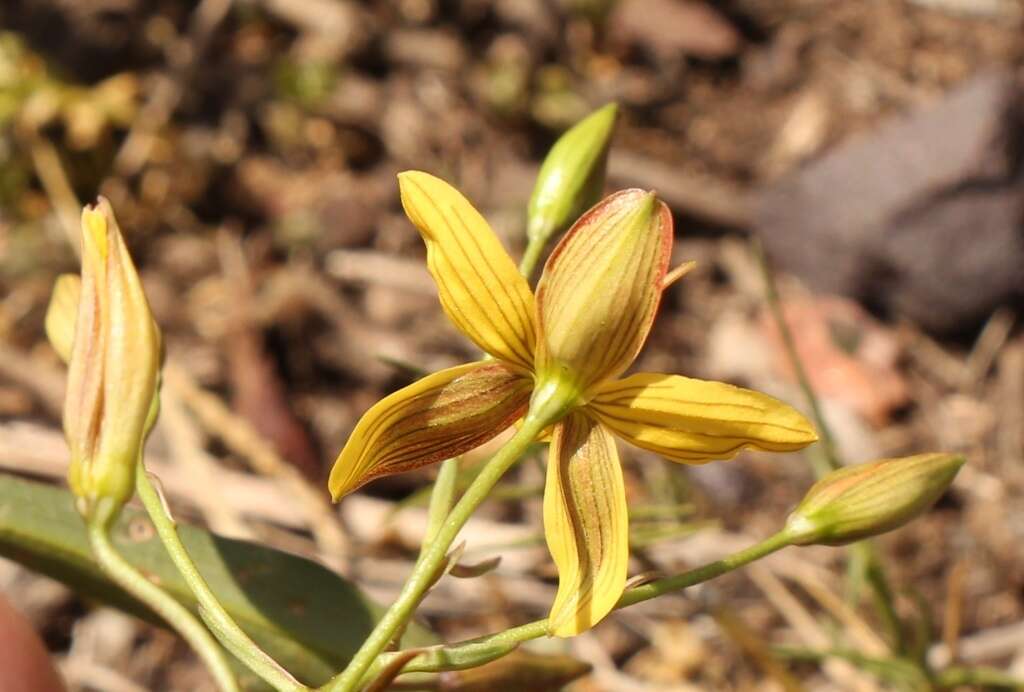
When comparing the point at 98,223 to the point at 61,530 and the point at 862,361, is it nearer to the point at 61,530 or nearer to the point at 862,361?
the point at 61,530

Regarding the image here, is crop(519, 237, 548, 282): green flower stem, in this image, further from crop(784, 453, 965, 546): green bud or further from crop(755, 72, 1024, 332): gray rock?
crop(755, 72, 1024, 332): gray rock

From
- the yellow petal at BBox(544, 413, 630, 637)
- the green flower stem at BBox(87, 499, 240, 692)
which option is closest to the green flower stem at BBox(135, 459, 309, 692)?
the green flower stem at BBox(87, 499, 240, 692)

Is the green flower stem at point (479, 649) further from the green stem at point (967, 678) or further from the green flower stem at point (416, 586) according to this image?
the green stem at point (967, 678)

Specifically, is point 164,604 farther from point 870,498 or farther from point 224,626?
point 870,498

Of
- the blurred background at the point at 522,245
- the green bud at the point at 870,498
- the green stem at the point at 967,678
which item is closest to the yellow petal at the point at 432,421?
the green bud at the point at 870,498

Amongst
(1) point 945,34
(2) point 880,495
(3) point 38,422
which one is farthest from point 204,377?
(1) point 945,34

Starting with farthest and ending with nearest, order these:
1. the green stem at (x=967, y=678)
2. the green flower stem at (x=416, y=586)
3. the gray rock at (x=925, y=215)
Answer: the gray rock at (x=925, y=215), the green stem at (x=967, y=678), the green flower stem at (x=416, y=586)

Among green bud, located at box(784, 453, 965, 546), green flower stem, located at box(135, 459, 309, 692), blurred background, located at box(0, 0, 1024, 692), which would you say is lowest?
blurred background, located at box(0, 0, 1024, 692)
